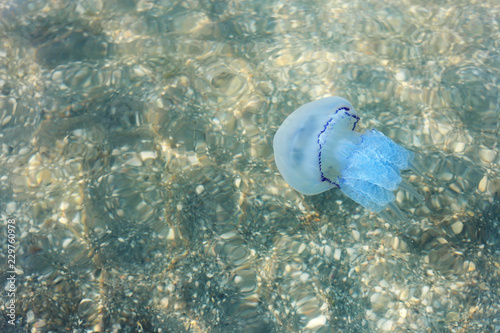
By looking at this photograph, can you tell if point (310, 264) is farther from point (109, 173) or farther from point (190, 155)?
point (109, 173)

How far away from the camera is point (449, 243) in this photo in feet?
9.82

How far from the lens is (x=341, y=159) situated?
2.91m

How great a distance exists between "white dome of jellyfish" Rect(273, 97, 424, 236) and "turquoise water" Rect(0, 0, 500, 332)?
0.92 feet

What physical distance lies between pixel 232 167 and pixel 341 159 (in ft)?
3.28

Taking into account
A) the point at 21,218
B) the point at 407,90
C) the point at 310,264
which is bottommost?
the point at 310,264

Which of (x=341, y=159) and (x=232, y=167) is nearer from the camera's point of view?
(x=341, y=159)

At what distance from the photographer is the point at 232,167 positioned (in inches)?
131

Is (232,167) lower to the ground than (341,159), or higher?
lower

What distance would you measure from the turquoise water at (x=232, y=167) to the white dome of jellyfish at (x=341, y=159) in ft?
0.92


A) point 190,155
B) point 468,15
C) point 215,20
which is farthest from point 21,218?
point 468,15

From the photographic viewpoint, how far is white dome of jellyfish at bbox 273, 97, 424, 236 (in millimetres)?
2820

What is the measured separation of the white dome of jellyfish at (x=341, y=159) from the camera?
2.82m

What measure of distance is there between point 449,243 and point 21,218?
3659 millimetres

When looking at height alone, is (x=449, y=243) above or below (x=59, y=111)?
below
